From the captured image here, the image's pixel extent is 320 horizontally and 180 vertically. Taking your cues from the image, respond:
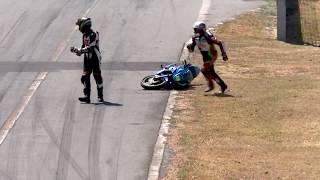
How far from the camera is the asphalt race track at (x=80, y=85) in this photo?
51.8 ft

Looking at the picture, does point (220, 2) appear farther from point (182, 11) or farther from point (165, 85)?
point (165, 85)

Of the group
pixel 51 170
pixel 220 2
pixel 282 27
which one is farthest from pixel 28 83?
pixel 220 2

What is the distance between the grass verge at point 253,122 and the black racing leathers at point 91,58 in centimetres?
204

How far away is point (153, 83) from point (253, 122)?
14.5 feet

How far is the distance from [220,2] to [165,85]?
1470cm

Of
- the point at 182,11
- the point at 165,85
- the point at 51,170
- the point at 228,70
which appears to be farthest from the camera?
the point at 182,11

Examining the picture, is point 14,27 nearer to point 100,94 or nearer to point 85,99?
point 85,99

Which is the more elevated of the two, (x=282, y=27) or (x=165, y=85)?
(x=165, y=85)

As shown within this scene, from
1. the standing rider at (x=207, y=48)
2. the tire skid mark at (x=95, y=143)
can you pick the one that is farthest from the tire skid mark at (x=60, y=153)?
the standing rider at (x=207, y=48)

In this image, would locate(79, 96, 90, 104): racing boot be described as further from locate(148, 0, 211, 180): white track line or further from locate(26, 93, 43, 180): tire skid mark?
locate(148, 0, 211, 180): white track line

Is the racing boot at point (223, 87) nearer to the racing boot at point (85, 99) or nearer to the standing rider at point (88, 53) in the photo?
the standing rider at point (88, 53)

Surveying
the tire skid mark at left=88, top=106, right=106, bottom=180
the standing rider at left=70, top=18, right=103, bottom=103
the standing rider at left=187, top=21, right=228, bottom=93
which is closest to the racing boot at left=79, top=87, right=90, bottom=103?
the standing rider at left=70, top=18, right=103, bottom=103

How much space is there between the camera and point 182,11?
3366cm

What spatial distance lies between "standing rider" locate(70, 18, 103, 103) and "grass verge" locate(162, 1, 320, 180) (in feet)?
6.85
